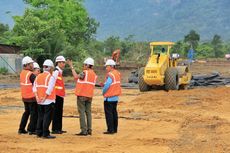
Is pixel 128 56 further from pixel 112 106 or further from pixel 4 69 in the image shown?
pixel 112 106

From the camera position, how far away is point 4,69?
148ft

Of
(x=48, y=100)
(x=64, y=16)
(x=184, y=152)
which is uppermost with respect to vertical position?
(x=64, y=16)

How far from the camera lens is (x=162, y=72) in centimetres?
2589

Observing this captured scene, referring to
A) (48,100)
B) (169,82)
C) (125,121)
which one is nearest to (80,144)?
(48,100)

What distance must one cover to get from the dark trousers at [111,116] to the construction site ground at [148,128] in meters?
0.25

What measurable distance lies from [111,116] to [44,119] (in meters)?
1.87

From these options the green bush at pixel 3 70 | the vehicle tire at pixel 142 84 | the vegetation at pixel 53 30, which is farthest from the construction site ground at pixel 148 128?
Answer: the green bush at pixel 3 70

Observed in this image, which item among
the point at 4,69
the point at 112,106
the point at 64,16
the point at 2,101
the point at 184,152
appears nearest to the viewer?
the point at 184,152

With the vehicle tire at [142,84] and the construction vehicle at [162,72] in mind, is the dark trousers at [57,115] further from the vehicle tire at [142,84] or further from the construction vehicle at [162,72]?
the vehicle tire at [142,84]

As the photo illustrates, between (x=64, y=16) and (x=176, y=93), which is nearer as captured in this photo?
(x=176, y=93)

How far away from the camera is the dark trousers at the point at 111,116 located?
13.4 metres

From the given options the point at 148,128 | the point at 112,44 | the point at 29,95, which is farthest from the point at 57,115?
the point at 112,44

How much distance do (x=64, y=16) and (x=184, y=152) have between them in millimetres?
40013

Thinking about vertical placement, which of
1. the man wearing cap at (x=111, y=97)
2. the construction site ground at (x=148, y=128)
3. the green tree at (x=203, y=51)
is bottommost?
the construction site ground at (x=148, y=128)
